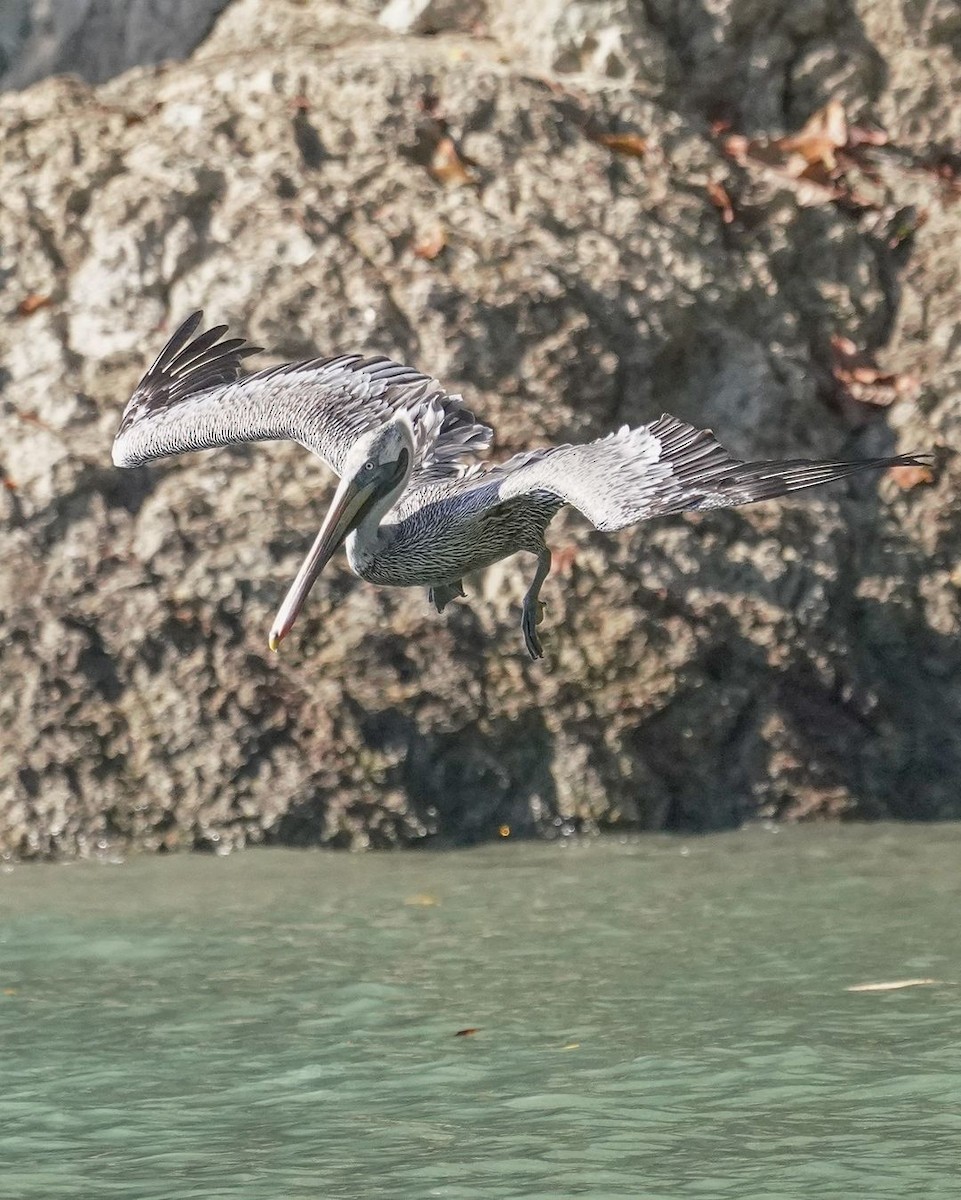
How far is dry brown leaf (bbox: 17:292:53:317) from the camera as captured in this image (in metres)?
9.82

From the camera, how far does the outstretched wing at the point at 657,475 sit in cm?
549

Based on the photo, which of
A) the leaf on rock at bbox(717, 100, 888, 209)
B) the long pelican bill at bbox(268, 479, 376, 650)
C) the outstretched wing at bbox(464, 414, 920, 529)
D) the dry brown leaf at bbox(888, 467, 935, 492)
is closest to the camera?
the outstretched wing at bbox(464, 414, 920, 529)

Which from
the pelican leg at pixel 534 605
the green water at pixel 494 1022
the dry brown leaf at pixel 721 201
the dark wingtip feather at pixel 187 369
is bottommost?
the green water at pixel 494 1022

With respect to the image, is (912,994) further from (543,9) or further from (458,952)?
(543,9)

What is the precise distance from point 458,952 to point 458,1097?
143 cm

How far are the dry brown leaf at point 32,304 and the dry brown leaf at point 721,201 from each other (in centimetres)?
315

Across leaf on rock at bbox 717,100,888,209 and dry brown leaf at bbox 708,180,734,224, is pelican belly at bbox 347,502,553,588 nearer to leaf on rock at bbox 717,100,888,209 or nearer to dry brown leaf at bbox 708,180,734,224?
dry brown leaf at bbox 708,180,734,224

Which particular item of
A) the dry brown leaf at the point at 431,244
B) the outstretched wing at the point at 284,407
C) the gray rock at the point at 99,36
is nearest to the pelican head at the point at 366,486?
the outstretched wing at the point at 284,407

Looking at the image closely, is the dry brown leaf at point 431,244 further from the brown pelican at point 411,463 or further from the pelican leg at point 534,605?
the pelican leg at point 534,605

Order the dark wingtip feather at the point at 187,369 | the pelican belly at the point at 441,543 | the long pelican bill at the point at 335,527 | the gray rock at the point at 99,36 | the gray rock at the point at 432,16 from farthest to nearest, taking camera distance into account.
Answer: the gray rock at the point at 99,36, the gray rock at the point at 432,16, the dark wingtip feather at the point at 187,369, the long pelican bill at the point at 335,527, the pelican belly at the point at 441,543

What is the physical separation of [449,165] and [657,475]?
14.7ft

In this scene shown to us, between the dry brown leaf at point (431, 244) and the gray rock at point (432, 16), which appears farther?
the gray rock at point (432, 16)

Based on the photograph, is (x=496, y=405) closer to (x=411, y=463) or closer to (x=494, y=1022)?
(x=411, y=463)

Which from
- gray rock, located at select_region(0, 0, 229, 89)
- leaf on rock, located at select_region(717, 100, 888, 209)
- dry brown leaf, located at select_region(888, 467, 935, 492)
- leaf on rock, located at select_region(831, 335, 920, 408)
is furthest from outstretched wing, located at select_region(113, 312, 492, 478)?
gray rock, located at select_region(0, 0, 229, 89)
